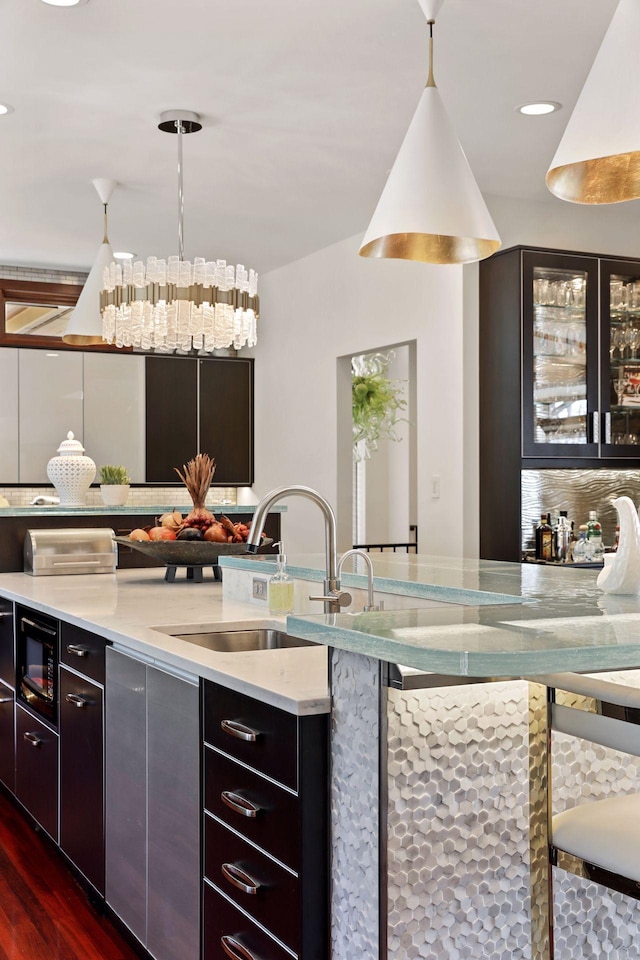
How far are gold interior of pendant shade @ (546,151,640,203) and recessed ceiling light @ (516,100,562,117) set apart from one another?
167 cm

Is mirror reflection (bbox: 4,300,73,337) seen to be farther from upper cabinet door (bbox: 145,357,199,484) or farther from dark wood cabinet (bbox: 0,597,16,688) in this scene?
dark wood cabinet (bbox: 0,597,16,688)

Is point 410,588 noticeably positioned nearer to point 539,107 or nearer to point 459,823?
point 459,823

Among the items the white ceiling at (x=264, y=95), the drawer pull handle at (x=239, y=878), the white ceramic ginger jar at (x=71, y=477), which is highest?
the white ceiling at (x=264, y=95)

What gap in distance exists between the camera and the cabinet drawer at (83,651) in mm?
2766

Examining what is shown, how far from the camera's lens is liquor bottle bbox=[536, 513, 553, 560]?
16.5 feet

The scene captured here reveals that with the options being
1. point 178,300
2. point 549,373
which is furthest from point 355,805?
point 549,373

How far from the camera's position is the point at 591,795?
5.97 ft

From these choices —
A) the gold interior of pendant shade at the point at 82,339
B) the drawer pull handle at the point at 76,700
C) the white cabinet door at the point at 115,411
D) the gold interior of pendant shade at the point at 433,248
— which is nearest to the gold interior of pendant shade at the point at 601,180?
the gold interior of pendant shade at the point at 433,248

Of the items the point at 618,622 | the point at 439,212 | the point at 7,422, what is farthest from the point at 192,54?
the point at 7,422

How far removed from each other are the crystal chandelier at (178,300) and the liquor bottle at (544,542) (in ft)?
6.00

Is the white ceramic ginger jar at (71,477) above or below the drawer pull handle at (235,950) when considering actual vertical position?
above

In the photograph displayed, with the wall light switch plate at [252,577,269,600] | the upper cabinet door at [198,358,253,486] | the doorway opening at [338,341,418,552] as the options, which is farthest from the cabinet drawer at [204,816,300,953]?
the doorway opening at [338,341,418,552]

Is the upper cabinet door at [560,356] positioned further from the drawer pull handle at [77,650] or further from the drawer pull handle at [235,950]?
the drawer pull handle at [235,950]

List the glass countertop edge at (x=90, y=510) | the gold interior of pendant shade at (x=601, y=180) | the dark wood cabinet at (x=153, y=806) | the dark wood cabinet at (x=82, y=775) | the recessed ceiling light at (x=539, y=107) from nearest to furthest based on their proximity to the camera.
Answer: the dark wood cabinet at (x=153, y=806), the gold interior of pendant shade at (x=601, y=180), the dark wood cabinet at (x=82, y=775), the recessed ceiling light at (x=539, y=107), the glass countertop edge at (x=90, y=510)
